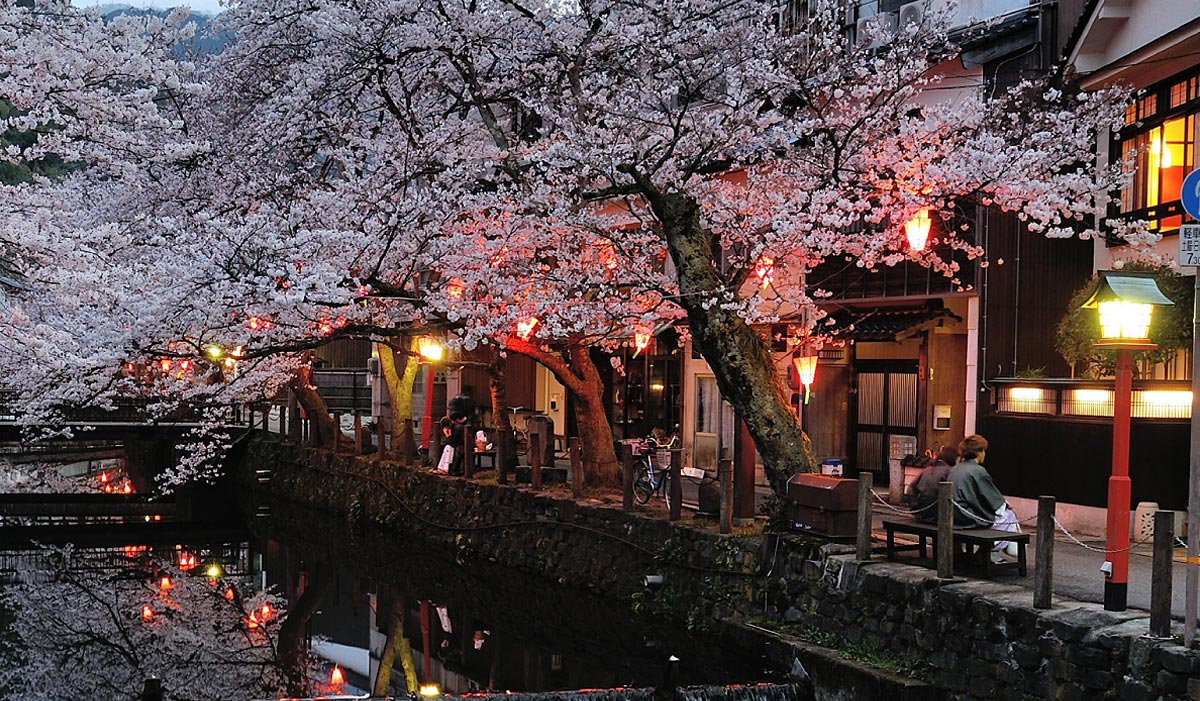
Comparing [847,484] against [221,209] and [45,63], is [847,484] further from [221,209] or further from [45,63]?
[221,209]

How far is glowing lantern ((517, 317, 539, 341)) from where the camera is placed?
16531 millimetres

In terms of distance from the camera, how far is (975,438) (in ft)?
42.1

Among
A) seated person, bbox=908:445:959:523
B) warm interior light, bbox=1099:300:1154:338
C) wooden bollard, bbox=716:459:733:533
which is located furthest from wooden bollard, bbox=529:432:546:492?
warm interior light, bbox=1099:300:1154:338

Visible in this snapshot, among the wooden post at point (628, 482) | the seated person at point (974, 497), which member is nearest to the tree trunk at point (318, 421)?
the wooden post at point (628, 482)

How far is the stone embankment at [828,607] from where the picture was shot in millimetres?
9414

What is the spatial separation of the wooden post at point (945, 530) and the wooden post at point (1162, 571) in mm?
2673

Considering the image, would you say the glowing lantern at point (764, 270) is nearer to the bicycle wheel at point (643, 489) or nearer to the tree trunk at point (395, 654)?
the bicycle wheel at point (643, 489)

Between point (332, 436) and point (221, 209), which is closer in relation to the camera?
point (221, 209)

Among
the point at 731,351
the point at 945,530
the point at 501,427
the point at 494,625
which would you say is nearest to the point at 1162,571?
the point at 945,530

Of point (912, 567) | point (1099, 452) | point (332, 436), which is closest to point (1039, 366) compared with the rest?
point (1099, 452)

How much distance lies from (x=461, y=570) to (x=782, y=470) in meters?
8.35

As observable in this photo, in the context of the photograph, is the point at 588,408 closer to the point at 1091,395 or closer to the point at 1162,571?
the point at 1091,395

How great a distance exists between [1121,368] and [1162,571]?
1846 mm

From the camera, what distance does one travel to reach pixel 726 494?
15.4 meters
